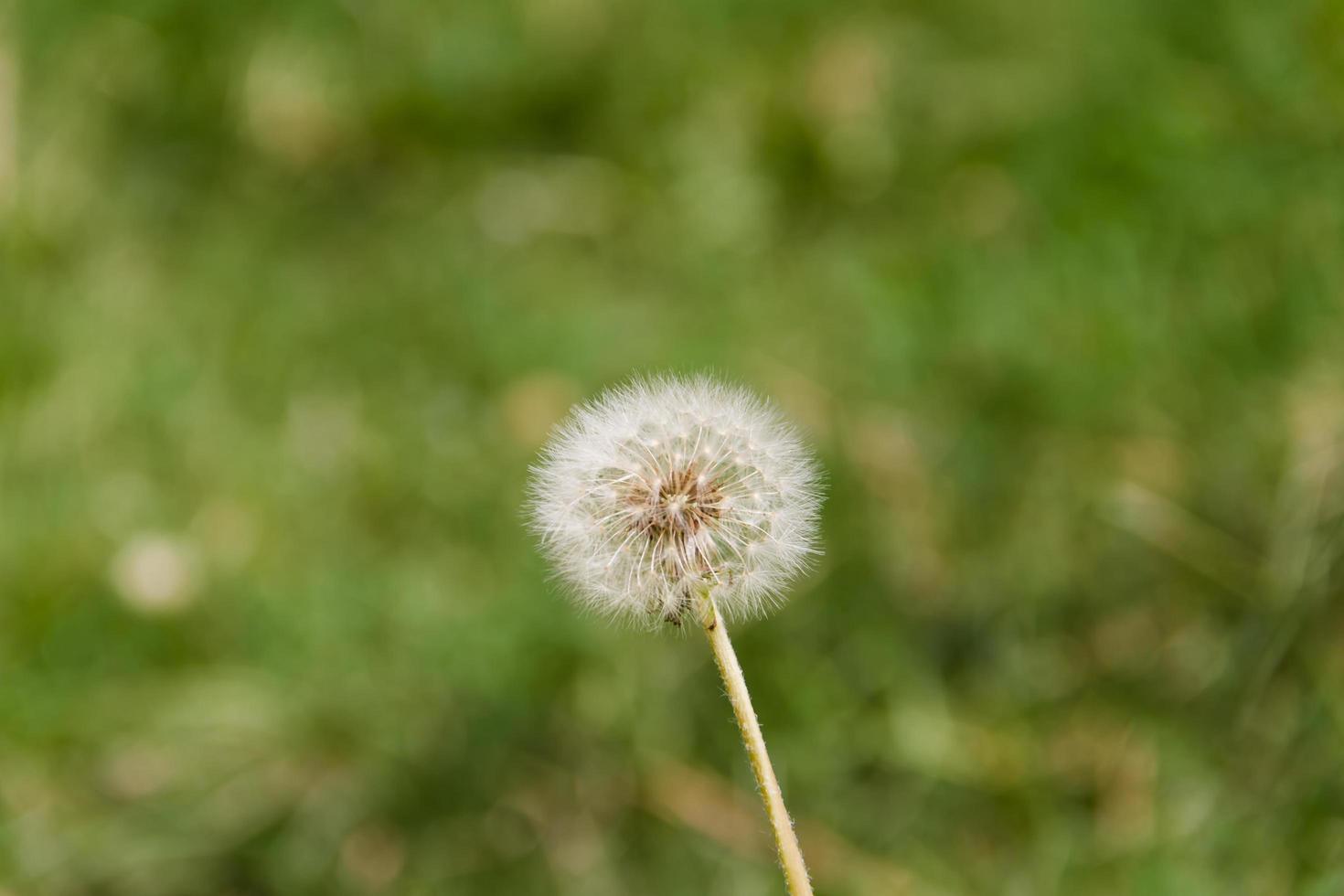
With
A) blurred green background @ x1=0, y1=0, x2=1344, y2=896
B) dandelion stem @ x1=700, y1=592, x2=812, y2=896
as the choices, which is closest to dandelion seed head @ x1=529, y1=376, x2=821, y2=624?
dandelion stem @ x1=700, y1=592, x2=812, y2=896

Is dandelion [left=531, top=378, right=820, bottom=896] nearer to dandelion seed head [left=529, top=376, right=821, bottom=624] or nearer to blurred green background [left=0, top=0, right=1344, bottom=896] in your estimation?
dandelion seed head [left=529, top=376, right=821, bottom=624]

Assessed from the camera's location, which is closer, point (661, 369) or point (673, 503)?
point (673, 503)

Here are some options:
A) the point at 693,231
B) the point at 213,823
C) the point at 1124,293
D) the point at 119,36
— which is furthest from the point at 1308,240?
the point at 119,36

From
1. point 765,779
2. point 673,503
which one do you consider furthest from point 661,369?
point 765,779

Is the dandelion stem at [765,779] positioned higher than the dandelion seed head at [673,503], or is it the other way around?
the dandelion seed head at [673,503]

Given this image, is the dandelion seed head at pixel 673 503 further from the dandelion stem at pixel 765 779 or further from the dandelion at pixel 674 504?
the dandelion stem at pixel 765 779

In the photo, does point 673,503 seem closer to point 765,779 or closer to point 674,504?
point 674,504

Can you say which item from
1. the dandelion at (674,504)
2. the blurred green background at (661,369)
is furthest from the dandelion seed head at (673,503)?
the blurred green background at (661,369)

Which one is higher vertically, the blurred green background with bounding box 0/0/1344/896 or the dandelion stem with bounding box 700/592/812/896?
the blurred green background with bounding box 0/0/1344/896

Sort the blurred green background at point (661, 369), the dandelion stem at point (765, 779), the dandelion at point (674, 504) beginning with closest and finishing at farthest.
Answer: the dandelion stem at point (765, 779) → the dandelion at point (674, 504) → the blurred green background at point (661, 369)
